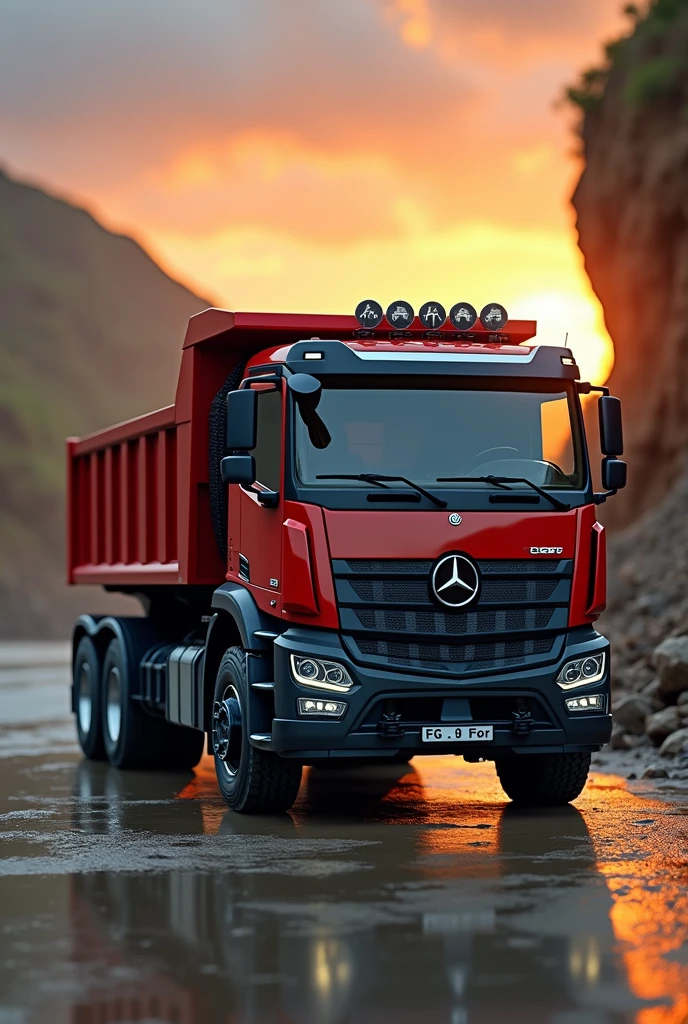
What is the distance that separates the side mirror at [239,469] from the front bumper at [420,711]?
3.61 feet

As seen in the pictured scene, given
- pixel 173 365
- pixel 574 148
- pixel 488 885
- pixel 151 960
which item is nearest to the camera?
pixel 151 960

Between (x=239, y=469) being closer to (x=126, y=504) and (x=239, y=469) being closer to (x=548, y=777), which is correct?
(x=548, y=777)

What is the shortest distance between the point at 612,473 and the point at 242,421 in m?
2.60

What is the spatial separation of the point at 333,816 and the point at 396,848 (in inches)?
74.0

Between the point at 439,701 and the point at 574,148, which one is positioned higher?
the point at 574,148

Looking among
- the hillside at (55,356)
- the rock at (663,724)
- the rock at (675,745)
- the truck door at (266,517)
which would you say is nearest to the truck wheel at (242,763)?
the truck door at (266,517)

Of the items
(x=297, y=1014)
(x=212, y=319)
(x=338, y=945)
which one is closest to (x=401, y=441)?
(x=212, y=319)

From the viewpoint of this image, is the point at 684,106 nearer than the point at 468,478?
No

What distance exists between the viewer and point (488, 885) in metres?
8.53

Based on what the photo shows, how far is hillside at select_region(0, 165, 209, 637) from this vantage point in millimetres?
89250

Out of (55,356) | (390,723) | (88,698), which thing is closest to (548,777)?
(390,723)

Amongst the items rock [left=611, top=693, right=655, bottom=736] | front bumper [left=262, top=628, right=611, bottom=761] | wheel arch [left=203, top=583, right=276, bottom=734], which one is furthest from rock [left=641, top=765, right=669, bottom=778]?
wheel arch [left=203, top=583, right=276, bottom=734]

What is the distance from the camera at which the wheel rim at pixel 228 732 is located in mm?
11883

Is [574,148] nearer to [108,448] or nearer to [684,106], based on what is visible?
[684,106]
